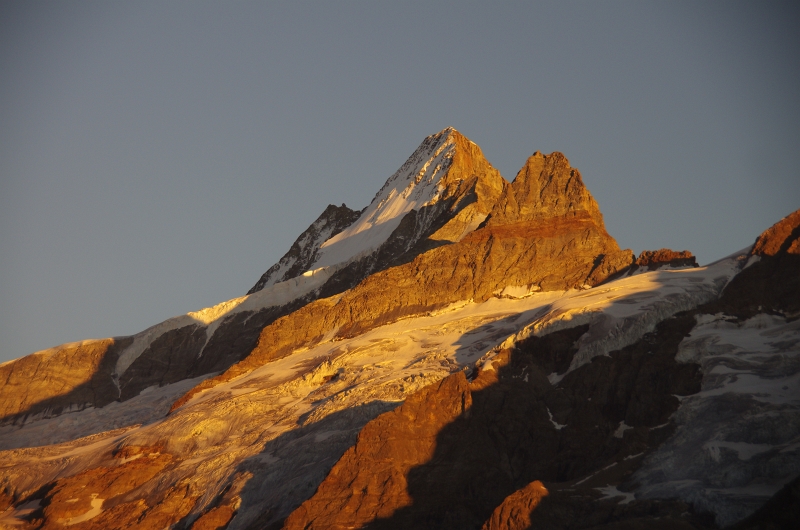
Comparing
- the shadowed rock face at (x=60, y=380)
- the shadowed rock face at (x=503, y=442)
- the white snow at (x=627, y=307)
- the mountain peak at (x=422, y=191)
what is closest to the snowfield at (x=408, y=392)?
the white snow at (x=627, y=307)

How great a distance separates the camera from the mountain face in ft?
205

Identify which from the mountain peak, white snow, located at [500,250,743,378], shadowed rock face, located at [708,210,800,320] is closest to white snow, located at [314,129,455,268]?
the mountain peak

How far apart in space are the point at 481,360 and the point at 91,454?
128ft

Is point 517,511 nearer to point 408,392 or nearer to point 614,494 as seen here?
point 614,494

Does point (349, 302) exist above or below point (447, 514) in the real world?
above

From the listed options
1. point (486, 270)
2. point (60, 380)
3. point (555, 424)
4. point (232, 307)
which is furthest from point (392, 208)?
point (555, 424)

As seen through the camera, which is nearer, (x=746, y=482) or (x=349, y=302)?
(x=746, y=482)

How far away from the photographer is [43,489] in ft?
325

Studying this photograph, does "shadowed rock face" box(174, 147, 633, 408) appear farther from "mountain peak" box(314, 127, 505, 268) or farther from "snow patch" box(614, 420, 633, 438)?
"snow patch" box(614, 420, 633, 438)

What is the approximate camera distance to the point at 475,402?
3127 inches

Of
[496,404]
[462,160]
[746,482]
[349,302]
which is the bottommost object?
[746,482]

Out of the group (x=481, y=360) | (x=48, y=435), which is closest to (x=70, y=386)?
(x=48, y=435)

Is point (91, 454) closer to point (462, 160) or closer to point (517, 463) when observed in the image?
point (517, 463)

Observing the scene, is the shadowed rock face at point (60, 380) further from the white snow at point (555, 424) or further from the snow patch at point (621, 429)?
the snow patch at point (621, 429)
